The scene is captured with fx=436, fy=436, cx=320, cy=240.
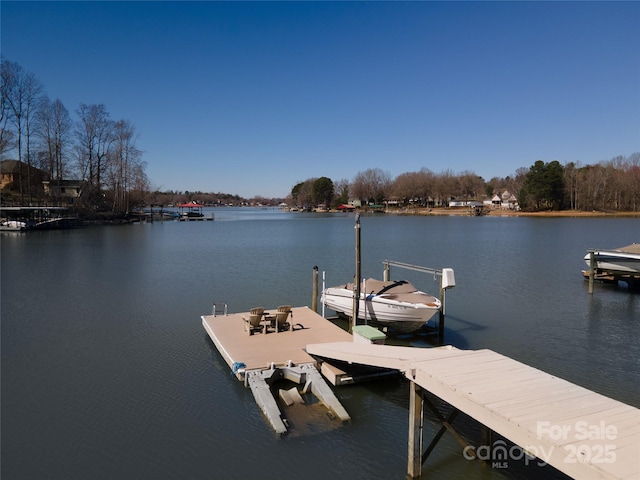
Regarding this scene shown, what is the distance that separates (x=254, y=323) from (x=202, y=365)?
181 centimetres


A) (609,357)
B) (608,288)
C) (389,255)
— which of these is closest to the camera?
(609,357)

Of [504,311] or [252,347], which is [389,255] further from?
[252,347]

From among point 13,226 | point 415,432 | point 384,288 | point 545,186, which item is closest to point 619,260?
point 384,288

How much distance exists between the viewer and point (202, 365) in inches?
457

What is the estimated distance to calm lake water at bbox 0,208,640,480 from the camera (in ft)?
24.3

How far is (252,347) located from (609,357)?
1009 cm

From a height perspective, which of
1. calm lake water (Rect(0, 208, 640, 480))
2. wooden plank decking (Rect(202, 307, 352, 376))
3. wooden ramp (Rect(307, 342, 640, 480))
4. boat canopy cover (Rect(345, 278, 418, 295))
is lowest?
calm lake water (Rect(0, 208, 640, 480))

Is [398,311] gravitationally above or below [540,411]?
below

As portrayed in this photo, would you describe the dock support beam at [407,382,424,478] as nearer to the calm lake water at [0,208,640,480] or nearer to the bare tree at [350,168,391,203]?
the calm lake water at [0,208,640,480]

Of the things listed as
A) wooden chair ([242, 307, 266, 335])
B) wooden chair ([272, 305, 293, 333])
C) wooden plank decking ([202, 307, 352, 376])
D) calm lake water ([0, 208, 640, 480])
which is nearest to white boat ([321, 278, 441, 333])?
calm lake water ([0, 208, 640, 480])

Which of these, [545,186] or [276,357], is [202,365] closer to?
[276,357]

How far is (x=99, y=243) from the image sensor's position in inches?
1671

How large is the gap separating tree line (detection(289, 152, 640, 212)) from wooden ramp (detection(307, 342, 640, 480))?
107 metres

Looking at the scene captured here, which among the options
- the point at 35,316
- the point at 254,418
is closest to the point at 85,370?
the point at 254,418
